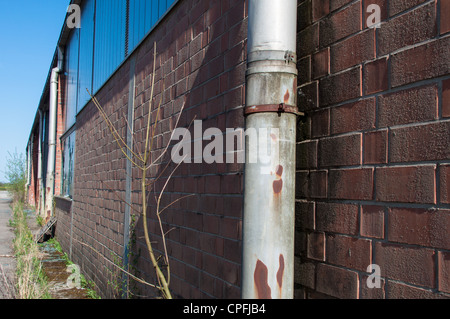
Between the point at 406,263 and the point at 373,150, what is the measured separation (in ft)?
1.40

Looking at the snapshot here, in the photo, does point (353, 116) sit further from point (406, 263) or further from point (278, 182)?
point (406, 263)

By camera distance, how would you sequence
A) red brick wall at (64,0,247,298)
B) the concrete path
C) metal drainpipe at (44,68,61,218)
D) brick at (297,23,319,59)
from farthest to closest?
metal drainpipe at (44,68,61,218) → the concrete path → red brick wall at (64,0,247,298) → brick at (297,23,319,59)

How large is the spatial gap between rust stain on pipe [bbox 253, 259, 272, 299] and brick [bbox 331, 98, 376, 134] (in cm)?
65

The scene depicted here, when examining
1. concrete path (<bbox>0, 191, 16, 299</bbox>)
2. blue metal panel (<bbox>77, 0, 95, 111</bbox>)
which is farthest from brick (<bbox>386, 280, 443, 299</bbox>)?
blue metal panel (<bbox>77, 0, 95, 111</bbox>)

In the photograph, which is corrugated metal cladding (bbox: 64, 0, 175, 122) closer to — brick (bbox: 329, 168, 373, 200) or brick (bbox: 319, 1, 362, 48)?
brick (bbox: 319, 1, 362, 48)

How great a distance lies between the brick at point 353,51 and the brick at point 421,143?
1.15 feet

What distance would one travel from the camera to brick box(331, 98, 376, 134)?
66.5 inches

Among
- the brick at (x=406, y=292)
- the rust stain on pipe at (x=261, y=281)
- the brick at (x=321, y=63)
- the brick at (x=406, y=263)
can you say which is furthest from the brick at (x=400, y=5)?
the rust stain on pipe at (x=261, y=281)

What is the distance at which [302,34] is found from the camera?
7.00 feet

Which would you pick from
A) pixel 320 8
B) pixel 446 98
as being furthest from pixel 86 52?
pixel 446 98

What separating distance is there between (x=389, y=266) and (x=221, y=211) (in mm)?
1298

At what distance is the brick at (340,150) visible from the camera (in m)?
1.75
